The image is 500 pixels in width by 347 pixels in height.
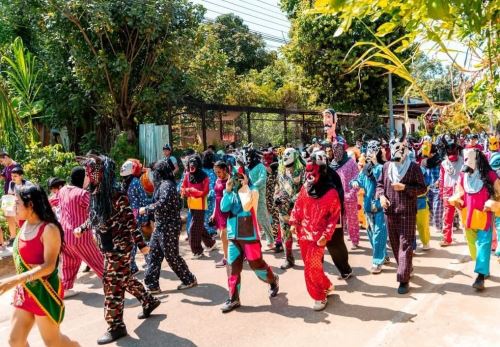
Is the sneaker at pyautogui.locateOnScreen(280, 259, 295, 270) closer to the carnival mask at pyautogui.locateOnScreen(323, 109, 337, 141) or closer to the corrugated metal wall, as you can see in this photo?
the carnival mask at pyautogui.locateOnScreen(323, 109, 337, 141)

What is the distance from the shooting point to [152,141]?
42.9 ft

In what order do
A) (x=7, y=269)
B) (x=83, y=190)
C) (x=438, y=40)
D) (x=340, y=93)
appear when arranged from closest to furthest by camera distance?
(x=438, y=40) → (x=83, y=190) → (x=7, y=269) → (x=340, y=93)

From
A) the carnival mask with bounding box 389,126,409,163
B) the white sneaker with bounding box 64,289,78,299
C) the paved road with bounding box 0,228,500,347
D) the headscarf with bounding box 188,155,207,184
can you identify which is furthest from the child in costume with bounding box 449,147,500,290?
the white sneaker with bounding box 64,289,78,299

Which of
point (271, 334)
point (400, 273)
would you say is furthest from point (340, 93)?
point (271, 334)

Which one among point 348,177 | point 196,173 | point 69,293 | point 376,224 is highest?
point 196,173

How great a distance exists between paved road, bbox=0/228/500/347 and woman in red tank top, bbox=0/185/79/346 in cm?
114

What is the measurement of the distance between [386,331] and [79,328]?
3229 mm

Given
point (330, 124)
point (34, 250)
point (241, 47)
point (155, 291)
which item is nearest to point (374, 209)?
point (330, 124)

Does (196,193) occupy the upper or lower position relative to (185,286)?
upper

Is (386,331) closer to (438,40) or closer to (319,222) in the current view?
(319,222)

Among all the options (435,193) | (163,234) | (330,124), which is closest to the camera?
(163,234)

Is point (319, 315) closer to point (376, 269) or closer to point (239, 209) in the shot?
point (239, 209)

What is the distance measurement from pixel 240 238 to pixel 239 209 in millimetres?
336

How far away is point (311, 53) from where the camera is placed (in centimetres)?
1991
